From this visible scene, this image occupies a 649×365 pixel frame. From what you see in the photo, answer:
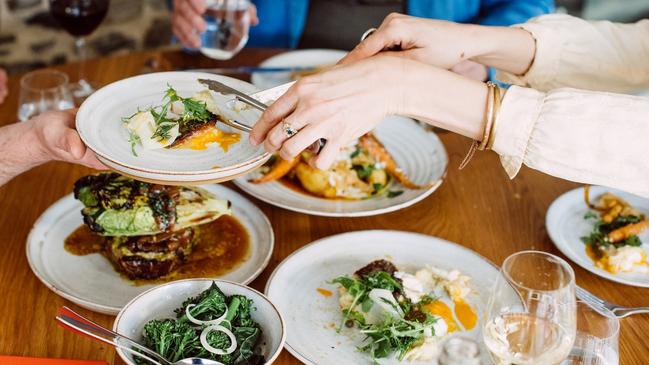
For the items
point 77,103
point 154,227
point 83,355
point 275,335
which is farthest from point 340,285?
point 77,103

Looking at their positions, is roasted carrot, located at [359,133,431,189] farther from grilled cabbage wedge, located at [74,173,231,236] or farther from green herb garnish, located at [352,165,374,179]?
grilled cabbage wedge, located at [74,173,231,236]

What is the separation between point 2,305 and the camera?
62.3 inches

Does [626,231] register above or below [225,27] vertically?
below

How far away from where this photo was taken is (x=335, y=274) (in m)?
1.73

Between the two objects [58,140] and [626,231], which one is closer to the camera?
[58,140]

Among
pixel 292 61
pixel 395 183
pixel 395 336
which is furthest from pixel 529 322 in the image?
pixel 292 61

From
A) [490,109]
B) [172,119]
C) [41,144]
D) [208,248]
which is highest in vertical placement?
[490,109]

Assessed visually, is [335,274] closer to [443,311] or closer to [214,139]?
[443,311]

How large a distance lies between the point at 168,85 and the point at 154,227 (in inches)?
13.4

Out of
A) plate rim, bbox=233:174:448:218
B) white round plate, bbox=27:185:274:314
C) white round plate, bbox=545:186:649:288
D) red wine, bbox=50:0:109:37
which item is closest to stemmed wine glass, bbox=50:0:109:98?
red wine, bbox=50:0:109:37

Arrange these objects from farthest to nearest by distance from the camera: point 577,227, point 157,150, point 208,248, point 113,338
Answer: point 577,227 → point 208,248 → point 157,150 → point 113,338

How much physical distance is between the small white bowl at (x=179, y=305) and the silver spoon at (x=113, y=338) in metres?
0.04

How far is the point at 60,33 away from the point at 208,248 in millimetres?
2774

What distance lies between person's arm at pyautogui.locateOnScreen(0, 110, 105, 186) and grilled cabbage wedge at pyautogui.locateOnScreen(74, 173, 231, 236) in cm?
6
